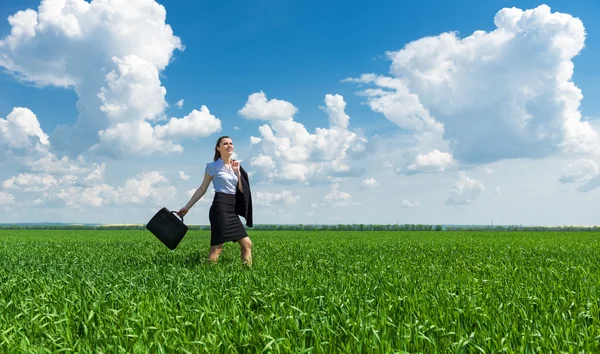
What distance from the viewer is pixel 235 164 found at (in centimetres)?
903

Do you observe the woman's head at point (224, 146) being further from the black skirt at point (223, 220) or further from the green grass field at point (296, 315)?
the green grass field at point (296, 315)

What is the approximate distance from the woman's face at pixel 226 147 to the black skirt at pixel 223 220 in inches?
32.3

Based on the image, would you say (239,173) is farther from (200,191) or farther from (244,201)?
(200,191)

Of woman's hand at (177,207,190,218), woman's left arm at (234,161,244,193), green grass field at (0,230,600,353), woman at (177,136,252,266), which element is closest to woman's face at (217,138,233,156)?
woman at (177,136,252,266)

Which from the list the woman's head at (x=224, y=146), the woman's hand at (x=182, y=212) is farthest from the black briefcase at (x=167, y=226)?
the woman's head at (x=224, y=146)

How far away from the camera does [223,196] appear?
881 cm

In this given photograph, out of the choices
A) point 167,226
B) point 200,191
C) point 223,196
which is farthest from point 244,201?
point 167,226

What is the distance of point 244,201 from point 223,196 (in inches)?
22.7

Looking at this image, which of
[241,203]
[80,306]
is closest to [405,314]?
[80,306]

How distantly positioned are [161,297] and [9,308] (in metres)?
1.99

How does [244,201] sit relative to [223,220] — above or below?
above

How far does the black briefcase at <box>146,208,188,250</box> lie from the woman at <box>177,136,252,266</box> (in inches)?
7.7

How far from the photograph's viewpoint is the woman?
8.77 metres

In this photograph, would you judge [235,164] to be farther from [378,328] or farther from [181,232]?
[378,328]
